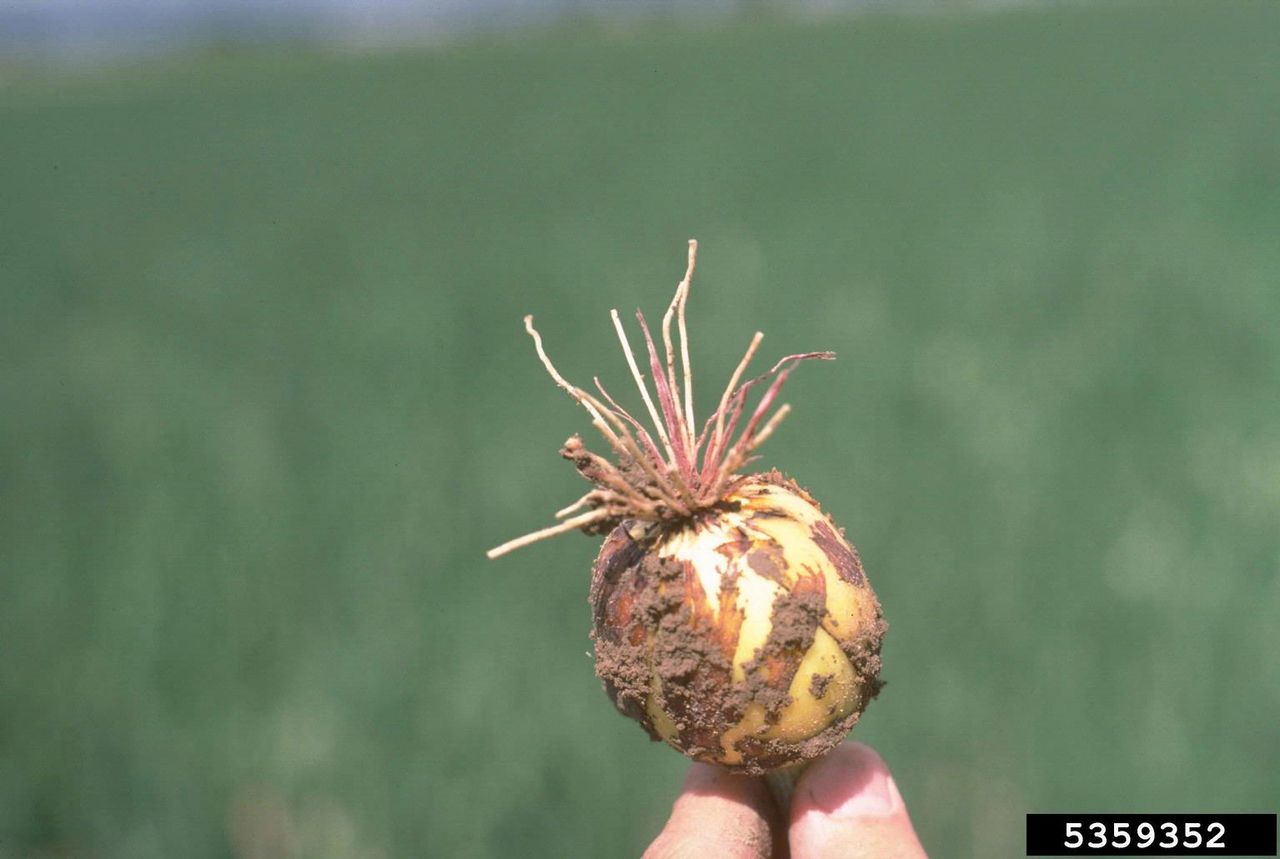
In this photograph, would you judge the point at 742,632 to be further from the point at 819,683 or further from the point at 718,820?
the point at 718,820

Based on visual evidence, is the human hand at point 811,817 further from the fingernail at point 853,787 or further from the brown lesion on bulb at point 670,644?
the brown lesion on bulb at point 670,644

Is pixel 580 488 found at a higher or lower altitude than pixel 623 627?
higher

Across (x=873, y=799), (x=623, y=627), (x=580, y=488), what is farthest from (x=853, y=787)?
(x=580, y=488)

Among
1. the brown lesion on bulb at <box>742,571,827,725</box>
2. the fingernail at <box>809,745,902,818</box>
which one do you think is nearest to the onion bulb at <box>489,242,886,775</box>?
the brown lesion on bulb at <box>742,571,827,725</box>

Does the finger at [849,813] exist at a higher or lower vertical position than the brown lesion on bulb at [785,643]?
lower

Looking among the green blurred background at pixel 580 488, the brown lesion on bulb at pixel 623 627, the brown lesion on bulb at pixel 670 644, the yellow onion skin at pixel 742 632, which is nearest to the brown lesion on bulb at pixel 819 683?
the yellow onion skin at pixel 742 632

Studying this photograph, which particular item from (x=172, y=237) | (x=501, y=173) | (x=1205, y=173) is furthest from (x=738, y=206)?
(x=172, y=237)
